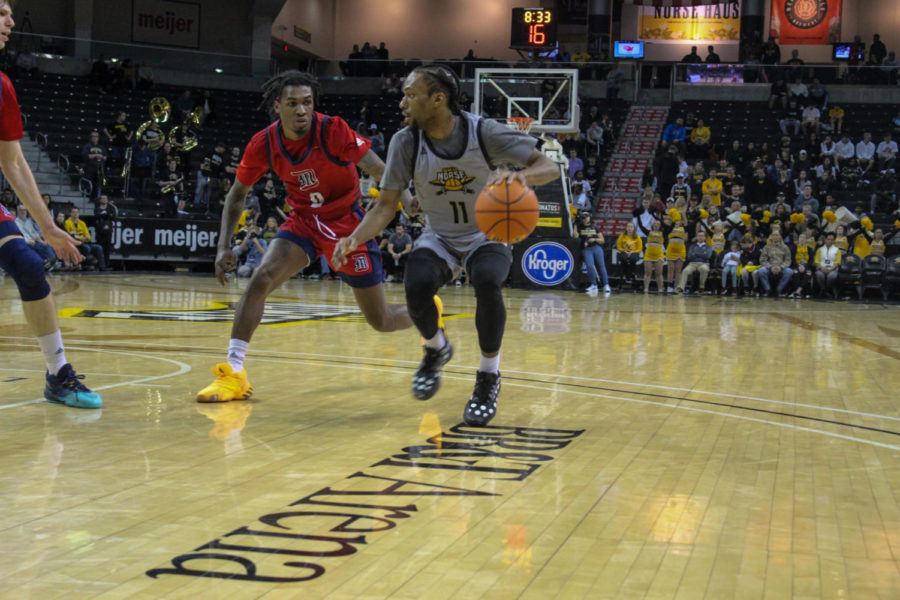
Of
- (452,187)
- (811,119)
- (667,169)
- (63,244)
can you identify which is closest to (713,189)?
(667,169)

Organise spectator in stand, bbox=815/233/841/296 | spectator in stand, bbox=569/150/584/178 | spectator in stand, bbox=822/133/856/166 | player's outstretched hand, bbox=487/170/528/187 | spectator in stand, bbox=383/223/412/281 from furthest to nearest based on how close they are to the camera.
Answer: spectator in stand, bbox=569/150/584/178 → spectator in stand, bbox=822/133/856/166 → spectator in stand, bbox=383/223/412/281 → spectator in stand, bbox=815/233/841/296 → player's outstretched hand, bbox=487/170/528/187

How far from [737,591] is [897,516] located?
1139 millimetres

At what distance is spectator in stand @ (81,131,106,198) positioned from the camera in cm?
2298

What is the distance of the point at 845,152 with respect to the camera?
24312 mm

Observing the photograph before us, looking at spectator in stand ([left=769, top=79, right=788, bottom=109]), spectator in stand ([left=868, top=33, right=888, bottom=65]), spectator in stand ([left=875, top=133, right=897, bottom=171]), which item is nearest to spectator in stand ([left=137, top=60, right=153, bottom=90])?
spectator in stand ([left=769, top=79, right=788, bottom=109])

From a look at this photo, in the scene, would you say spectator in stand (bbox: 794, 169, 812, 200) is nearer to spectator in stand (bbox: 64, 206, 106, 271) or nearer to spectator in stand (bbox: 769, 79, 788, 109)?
spectator in stand (bbox: 769, 79, 788, 109)

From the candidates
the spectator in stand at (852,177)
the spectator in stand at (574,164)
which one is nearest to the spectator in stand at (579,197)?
the spectator in stand at (574,164)

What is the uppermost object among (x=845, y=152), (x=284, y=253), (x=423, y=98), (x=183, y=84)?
(x=183, y=84)

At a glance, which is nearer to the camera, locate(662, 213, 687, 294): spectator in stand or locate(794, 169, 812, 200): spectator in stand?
locate(662, 213, 687, 294): spectator in stand

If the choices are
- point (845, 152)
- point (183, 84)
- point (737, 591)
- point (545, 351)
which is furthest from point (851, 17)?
point (737, 591)

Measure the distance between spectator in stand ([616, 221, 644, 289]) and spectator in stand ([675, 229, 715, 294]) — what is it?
101 centimetres

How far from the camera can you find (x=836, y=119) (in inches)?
1021

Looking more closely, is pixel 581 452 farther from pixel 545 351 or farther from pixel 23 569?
pixel 545 351

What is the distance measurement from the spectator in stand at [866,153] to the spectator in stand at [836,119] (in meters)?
1.25
